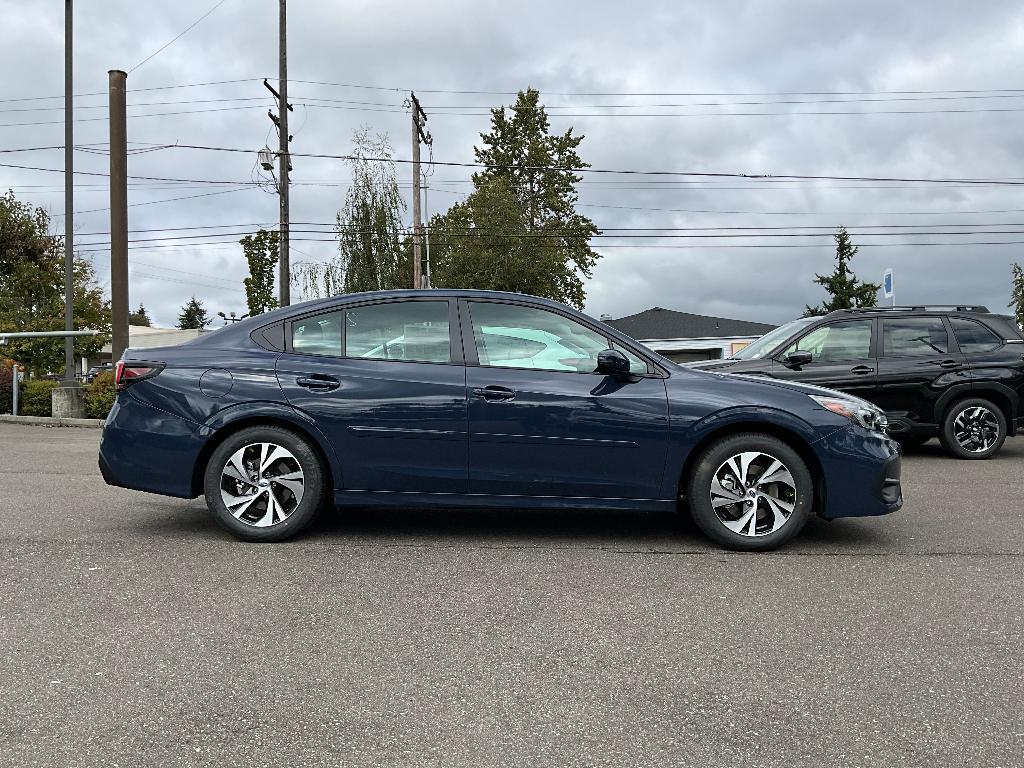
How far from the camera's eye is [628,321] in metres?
56.6

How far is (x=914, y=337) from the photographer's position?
10.6m

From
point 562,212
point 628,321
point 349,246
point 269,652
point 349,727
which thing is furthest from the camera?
point 628,321

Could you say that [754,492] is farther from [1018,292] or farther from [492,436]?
[1018,292]

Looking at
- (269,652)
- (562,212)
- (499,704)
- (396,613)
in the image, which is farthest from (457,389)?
(562,212)

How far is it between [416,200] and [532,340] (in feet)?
85.6

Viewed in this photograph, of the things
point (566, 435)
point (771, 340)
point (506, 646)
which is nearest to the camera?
point (506, 646)

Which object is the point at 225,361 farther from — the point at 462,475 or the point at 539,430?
the point at 539,430

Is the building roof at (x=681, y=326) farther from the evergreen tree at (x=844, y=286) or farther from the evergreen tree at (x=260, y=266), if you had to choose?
the evergreen tree at (x=260, y=266)

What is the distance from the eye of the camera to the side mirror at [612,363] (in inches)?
213

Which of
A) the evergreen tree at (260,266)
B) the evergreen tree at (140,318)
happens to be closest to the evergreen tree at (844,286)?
the evergreen tree at (260,266)

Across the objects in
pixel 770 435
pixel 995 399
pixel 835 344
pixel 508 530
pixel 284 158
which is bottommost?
pixel 508 530

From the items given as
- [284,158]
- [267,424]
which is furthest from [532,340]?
[284,158]

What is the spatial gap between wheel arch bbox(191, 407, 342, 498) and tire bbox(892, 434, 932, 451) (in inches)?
300

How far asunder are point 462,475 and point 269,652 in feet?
6.68
